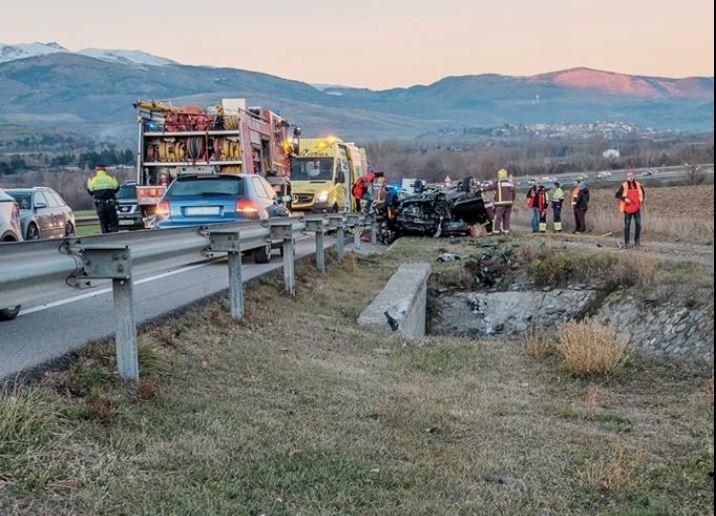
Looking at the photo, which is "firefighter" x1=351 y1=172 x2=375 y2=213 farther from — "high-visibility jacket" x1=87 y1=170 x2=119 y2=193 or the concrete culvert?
the concrete culvert

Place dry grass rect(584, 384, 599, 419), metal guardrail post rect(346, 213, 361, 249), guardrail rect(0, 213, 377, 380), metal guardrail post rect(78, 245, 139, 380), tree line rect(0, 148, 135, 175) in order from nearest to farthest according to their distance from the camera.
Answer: guardrail rect(0, 213, 377, 380)
metal guardrail post rect(78, 245, 139, 380)
dry grass rect(584, 384, 599, 419)
metal guardrail post rect(346, 213, 361, 249)
tree line rect(0, 148, 135, 175)

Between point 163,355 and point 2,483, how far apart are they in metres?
2.41

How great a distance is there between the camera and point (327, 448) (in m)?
3.97

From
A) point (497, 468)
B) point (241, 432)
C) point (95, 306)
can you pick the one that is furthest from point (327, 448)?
point (95, 306)

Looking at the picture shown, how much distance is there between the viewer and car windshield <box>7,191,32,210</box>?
14.1 m

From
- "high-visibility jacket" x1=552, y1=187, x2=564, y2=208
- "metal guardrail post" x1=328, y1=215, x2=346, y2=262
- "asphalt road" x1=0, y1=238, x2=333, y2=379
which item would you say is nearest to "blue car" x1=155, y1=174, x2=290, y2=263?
"asphalt road" x1=0, y1=238, x2=333, y2=379

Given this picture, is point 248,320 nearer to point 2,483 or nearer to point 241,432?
point 241,432

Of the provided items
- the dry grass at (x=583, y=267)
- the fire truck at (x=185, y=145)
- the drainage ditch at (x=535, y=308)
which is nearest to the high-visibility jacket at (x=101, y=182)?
the fire truck at (x=185, y=145)

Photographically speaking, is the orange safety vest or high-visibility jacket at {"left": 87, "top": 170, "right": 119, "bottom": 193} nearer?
high-visibility jacket at {"left": 87, "top": 170, "right": 119, "bottom": 193}

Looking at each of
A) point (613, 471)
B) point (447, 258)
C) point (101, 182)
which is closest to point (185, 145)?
point (101, 182)

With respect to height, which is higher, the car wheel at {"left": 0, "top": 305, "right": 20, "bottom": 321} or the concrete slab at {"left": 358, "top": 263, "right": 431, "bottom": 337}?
the car wheel at {"left": 0, "top": 305, "right": 20, "bottom": 321}

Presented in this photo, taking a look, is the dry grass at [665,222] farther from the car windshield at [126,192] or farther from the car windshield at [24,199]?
the car windshield at [126,192]

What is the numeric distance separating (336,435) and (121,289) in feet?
5.63

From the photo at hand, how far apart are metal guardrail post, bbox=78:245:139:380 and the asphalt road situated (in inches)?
30.4
